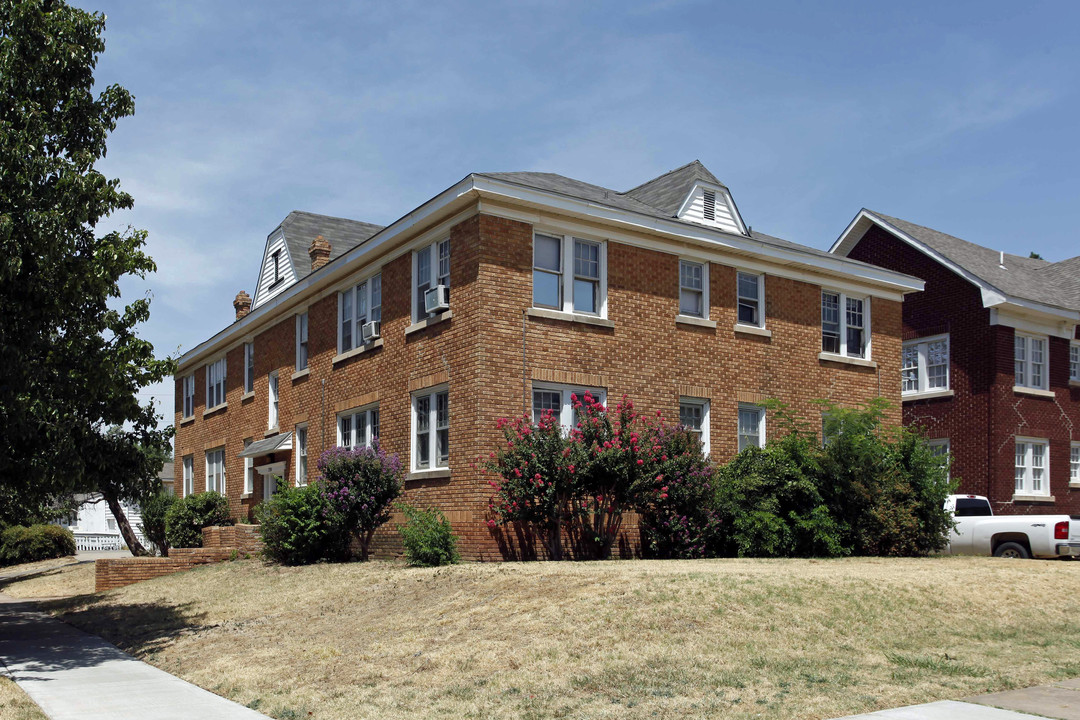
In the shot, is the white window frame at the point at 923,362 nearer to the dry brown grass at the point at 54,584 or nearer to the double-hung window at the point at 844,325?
the double-hung window at the point at 844,325

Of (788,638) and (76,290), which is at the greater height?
(76,290)

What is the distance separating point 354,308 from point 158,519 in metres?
11.4

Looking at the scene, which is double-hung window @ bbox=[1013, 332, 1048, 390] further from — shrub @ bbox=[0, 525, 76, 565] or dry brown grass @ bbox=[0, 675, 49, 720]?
shrub @ bbox=[0, 525, 76, 565]

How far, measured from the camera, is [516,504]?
59.0ft

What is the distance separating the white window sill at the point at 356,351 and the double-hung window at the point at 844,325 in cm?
1025

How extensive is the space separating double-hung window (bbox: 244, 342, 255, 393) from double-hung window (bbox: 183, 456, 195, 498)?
6332 mm

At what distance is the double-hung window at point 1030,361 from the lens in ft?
97.3

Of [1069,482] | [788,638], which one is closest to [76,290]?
[788,638]

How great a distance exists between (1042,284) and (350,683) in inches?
1160

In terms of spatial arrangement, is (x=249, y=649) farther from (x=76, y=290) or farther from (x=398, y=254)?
(x=398, y=254)

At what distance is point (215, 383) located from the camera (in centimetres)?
3438

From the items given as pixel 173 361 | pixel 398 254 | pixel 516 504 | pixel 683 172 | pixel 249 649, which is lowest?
pixel 249 649

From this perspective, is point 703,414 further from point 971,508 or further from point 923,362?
point 923,362

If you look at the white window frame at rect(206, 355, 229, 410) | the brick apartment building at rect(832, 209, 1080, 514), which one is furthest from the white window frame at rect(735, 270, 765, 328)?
the white window frame at rect(206, 355, 229, 410)
